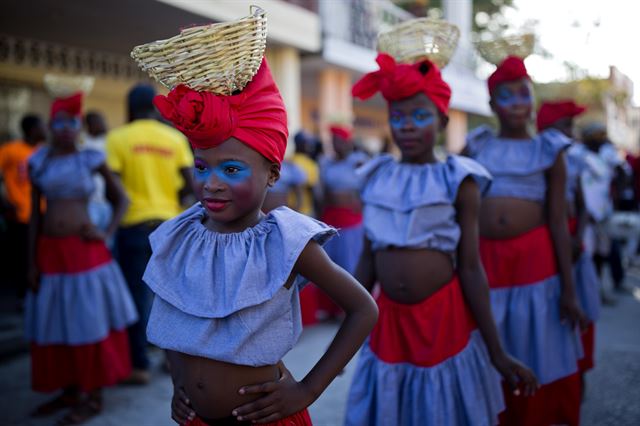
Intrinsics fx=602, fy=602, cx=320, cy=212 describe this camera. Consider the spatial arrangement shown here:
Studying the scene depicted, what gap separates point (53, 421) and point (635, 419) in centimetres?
395

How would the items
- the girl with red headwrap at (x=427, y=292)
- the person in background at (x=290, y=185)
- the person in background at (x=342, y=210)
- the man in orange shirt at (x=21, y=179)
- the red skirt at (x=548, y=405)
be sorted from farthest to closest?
1. the person in background at (x=342, y=210)
2. the man in orange shirt at (x=21, y=179)
3. the person in background at (x=290, y=185)
4. the red skirt at (x=548, y=405)
5. the girl with red headwrap at (x=427, y=292)

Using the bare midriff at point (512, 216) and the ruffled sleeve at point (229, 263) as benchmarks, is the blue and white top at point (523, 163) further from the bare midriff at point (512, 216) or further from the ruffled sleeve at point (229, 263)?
the ruffled sleeve at point (229, 263)

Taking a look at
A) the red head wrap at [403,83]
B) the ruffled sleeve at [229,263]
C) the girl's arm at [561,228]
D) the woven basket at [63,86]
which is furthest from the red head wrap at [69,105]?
the girl's arm at [561,228]

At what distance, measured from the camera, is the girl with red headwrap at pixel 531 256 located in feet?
11.5

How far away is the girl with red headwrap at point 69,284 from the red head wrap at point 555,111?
138 inches

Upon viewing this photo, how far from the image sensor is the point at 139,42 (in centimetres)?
1002

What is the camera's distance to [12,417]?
4.21m

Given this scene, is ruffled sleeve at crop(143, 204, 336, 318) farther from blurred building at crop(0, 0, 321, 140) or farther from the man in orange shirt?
blurred building at crop(0, 0, 321, 140)

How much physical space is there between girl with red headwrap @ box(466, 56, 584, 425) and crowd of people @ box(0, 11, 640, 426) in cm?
1

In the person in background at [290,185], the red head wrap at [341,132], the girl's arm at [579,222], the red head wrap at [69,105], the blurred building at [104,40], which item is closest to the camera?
the red head wrap at [69,105]

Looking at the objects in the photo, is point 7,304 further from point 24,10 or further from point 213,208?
point 213,208

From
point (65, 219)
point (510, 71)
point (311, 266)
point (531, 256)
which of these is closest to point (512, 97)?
point (510, 71)

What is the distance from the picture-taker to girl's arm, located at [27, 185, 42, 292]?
430 cm

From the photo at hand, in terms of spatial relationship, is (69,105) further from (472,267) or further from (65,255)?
(472,267)
